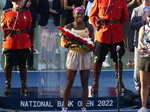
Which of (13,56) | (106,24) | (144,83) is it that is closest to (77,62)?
(144,83)

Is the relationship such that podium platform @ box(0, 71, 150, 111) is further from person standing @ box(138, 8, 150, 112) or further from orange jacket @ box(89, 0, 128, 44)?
orange jacket @ box(89, 0, 128, 44)

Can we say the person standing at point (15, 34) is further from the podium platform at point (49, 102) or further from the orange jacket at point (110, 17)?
the orange jacket at point (110, 17)

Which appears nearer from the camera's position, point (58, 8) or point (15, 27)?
point (15, 27)

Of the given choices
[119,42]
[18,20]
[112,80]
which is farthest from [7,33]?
[112,80]

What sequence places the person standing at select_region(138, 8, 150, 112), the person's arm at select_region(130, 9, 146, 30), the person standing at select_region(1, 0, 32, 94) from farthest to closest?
1. the person standing at select_region(1, 0, 32, 94)
2. the person's arm at select_region(130, 9, 146, 30)
3. the person standing at select_region(138, 8, 150, 112)

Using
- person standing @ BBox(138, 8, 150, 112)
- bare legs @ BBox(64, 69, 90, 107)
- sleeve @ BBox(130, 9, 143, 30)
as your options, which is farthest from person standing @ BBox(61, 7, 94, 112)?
sleeve @ BBox(130, 9, 143, 30)

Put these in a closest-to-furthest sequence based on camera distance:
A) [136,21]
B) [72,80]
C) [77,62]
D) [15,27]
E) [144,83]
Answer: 1. [77,62]
2. [72,80]
3. [144,83]
4. [15,27]
5. [136,21]

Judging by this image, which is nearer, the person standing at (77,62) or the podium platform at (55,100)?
the person standing at (77,62)

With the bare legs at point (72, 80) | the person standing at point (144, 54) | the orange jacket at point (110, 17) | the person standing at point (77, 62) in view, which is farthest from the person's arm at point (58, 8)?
the bare legs at point (72, 80)

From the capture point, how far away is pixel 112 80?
1377 centimetres

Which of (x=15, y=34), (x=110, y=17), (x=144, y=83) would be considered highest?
(x=110, y=17)

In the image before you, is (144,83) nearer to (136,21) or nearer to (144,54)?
(144,54)

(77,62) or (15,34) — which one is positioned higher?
(15,34)

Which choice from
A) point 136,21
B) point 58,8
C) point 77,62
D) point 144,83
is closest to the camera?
point 77,62
